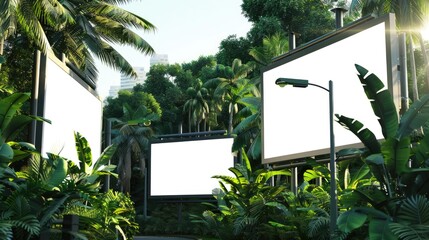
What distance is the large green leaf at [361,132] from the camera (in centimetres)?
1531

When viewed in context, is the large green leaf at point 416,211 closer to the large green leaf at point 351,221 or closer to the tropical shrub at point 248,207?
the large green leaf at point 351,221

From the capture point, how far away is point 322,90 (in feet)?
73.0

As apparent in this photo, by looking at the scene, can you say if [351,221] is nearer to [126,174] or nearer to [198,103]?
[126,174]

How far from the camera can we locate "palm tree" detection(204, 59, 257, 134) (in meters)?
54.5

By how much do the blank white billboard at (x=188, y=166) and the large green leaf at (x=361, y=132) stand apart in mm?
24475

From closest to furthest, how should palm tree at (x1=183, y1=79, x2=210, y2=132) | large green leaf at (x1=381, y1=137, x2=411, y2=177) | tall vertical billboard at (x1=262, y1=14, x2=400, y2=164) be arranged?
large green leaf at (x1=381, y1=137, x2=411, y2=177) → tall vertical billboard at (x1=262, y1=14, x2=400, y2=164) → palm tree at (x1=183, y1=79, x2=210, y2=132)

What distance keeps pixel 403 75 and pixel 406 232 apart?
60.1 ft

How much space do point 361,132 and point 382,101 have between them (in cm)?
87

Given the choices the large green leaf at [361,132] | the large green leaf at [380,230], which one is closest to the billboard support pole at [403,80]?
the large green leaf at [361,132]

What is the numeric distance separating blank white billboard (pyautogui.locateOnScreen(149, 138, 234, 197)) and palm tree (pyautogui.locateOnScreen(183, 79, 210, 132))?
1963cm

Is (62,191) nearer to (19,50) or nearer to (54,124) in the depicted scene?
(54,124)

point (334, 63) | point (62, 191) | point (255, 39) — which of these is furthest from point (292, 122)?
point (255, 39)

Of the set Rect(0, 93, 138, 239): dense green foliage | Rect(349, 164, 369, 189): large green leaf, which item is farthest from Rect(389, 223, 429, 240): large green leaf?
Rect(0, 93, 138, 239): dense green foliage

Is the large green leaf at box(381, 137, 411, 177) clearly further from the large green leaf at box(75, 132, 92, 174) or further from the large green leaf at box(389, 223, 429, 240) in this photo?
the large green leaf at box(75, 132, 92, 174)
